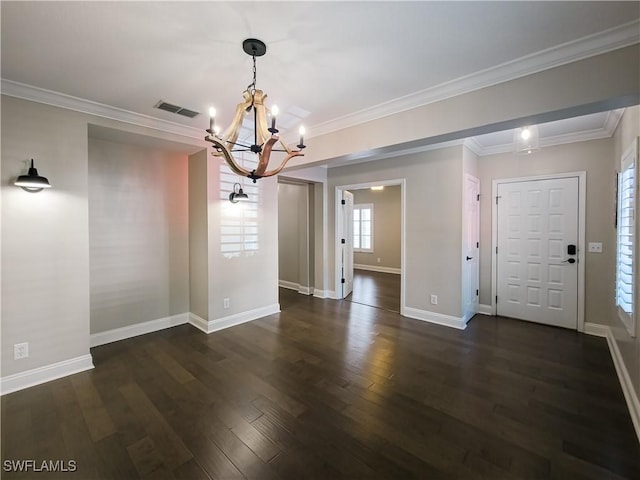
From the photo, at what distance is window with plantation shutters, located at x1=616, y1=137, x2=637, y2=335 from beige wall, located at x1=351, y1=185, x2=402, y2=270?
18.5 ft

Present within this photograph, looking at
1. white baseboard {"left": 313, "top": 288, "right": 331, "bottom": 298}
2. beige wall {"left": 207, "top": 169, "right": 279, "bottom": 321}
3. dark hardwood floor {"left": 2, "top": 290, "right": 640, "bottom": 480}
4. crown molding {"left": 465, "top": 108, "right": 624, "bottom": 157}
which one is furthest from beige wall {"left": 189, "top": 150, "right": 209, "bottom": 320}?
crown molding {"left": 465, "top": 108, "right": 624, "bottom": 157}

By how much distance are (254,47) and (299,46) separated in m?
0.31

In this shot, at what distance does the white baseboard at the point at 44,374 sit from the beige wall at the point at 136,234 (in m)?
0.71

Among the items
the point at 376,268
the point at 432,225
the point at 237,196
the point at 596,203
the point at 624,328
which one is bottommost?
the point at 376,268

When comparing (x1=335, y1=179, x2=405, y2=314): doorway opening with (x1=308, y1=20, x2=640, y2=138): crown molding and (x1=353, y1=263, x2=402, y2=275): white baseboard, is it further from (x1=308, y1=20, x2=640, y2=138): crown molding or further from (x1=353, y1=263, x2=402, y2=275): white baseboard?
(x1=308, y1=20, x2=640, y2=138): crown molding

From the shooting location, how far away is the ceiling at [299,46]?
5.40ft

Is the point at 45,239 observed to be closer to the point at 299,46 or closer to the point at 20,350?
the point at 20,350

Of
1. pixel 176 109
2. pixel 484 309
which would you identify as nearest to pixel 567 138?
pixel 484 309

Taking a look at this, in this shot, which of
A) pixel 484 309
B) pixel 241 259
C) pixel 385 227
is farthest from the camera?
pixel 385 227

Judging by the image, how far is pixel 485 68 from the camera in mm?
2223

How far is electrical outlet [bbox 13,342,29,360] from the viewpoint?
101 inches

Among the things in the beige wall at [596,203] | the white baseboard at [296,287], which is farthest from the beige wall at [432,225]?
the white baseboard at [296,287]

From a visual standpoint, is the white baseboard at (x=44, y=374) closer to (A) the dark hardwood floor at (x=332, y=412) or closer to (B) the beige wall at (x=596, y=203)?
(A) the dark hardwood floor at (x=332, y=412)

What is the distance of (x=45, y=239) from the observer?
2.67 meters
